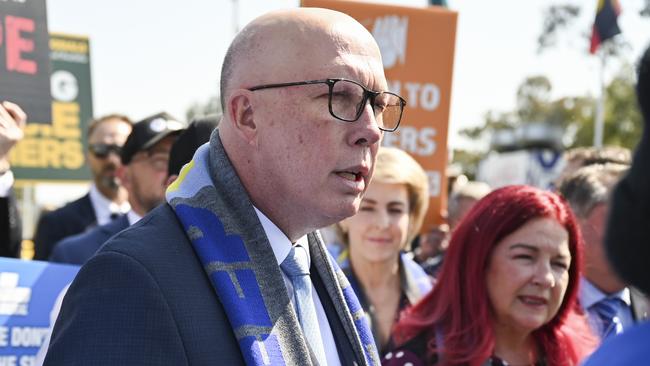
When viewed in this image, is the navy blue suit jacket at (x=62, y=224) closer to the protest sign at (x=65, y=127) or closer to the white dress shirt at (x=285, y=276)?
the protest sign at (x=65, y=127)

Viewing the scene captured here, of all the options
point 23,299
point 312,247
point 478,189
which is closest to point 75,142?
point 478,189

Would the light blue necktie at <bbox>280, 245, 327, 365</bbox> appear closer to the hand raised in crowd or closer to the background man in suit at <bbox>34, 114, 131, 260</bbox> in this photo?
the hand raised in crowd

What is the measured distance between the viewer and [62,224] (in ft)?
17.3

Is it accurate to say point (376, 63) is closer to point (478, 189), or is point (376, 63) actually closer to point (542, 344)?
point (542, 344)

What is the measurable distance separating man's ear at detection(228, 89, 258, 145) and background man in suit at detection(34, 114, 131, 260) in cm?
346

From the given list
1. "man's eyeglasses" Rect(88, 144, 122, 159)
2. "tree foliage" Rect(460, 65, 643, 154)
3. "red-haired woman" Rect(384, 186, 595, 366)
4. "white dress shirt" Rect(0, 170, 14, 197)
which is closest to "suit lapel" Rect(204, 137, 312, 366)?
"red-haired woman" Rect(384, 186, 595, 366)

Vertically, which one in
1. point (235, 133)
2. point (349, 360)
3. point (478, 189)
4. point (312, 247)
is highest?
point (235, 133)

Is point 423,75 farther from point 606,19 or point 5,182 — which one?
point 606,19

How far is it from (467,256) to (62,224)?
3.11m

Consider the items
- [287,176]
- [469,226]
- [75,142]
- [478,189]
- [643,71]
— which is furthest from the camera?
[75,142]

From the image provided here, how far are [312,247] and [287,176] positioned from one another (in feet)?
1.12

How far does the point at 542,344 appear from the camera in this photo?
3.14 m

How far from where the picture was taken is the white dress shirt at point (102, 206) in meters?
5.49

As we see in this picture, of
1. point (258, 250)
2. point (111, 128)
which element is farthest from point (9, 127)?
point (111, 128)
